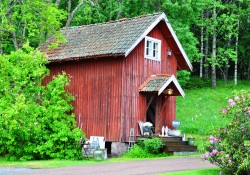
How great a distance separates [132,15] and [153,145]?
2239cm

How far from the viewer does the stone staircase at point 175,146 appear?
23000 mm

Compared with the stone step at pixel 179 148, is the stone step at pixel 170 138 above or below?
above

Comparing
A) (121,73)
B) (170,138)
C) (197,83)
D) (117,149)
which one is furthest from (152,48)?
(197,83)

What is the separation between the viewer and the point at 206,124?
33.5m

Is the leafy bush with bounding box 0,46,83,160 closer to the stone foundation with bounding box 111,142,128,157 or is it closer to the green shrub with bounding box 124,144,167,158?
the stone foundation with bounding box 111,142,128,157

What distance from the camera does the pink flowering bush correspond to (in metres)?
15.0

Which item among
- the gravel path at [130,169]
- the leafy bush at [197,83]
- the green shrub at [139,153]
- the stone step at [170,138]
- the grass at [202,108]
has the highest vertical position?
the leafy bush at [197,83]

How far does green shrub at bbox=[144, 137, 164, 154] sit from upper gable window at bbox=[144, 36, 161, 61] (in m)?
5.02

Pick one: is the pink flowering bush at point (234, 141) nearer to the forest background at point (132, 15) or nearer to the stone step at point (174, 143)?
the stone step at point (174, 143)

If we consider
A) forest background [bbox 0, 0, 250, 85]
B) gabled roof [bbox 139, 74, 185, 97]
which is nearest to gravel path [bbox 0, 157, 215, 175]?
gabled roof [bbox 139, 74, 185, 97]

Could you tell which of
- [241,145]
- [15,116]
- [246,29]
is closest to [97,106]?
[15,116]

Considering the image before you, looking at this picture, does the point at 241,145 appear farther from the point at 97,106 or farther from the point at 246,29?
the point at 246,29

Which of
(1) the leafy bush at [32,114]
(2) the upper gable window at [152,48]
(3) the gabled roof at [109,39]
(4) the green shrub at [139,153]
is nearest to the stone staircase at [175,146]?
(4) the green shrub at [139,153]

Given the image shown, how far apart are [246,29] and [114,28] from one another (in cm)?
3090
